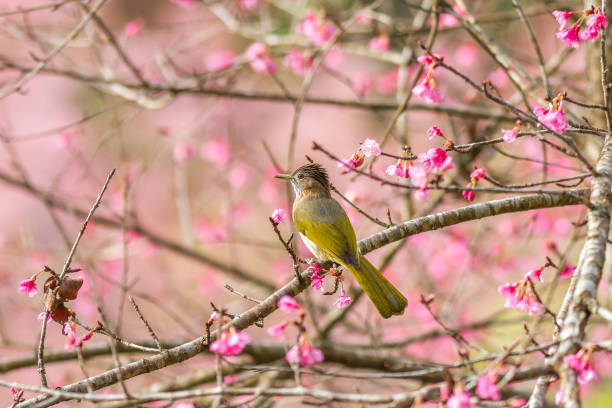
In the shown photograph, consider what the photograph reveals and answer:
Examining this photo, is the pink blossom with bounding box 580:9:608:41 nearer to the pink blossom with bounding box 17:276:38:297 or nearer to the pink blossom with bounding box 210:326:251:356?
the pink blossom with bounding box 210:326:251:356

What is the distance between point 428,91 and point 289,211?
1697 mm

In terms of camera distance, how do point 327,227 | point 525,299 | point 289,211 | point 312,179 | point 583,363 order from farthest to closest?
point 289,211 < point 312,179 < point 327,227 < point 525,299 < point 583,363

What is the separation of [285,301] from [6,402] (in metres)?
10.2

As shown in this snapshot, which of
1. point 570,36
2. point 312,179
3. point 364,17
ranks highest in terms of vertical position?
point 364,17

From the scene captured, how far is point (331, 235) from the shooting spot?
12.4 feet

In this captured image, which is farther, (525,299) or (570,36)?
(570,36)

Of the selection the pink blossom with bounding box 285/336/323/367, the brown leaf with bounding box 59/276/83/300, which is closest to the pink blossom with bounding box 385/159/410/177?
the pink blossom with bounding box 285/336/323/367

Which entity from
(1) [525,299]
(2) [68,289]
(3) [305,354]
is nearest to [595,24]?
(1) [525,299]

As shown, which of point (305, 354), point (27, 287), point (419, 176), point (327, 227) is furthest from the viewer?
point (327, 227)

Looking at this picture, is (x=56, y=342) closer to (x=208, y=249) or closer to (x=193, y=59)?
(x=208, y=249)

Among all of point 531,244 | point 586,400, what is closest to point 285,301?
point 531,244

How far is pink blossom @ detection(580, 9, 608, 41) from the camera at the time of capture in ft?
9.80

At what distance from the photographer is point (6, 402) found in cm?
1060

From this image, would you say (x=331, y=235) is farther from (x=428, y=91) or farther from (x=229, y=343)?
(x=229, y=343)
